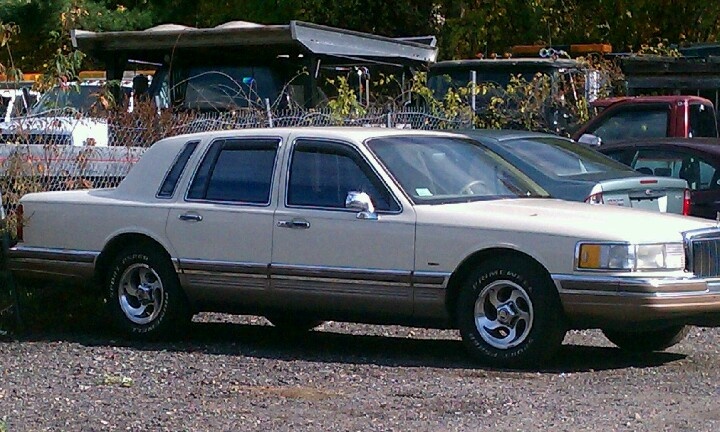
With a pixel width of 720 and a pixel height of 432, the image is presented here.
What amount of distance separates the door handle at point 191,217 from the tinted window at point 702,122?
27.8ft

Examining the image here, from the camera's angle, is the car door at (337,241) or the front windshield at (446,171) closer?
the car door at (337,241)

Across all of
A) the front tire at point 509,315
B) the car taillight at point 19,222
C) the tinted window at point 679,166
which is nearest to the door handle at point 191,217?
the car taillight at point 19,222

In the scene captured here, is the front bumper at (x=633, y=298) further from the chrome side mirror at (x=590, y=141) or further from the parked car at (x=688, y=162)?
the chrome side mirror at (x=590, y=141)

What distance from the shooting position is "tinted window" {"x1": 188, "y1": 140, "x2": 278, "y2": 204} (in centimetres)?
938

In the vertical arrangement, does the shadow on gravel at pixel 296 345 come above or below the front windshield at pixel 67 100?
below

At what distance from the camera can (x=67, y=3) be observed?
2419 centimetres

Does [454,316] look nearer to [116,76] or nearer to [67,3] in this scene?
[116,76]

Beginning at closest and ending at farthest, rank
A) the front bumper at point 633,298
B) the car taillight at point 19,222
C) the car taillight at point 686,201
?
the front bumper at point 633,298
the car taillight at point 19,222
the car taillight at point 686,201

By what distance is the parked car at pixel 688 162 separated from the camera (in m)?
12.6

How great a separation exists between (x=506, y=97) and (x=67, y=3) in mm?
10103

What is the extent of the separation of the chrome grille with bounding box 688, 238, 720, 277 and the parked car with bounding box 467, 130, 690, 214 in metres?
2.36

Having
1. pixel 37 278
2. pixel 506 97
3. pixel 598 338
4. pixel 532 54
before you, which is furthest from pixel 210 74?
pixel 532 54

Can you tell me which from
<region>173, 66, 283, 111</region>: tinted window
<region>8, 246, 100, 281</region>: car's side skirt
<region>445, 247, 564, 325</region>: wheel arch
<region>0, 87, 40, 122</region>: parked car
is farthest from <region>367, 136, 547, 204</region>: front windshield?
<region>173, 66, 283, 111</region>: tinted window

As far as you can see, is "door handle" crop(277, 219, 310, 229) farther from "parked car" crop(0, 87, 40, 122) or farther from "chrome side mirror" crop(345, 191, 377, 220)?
"parked car" crop(0, 87, 40, 122)
